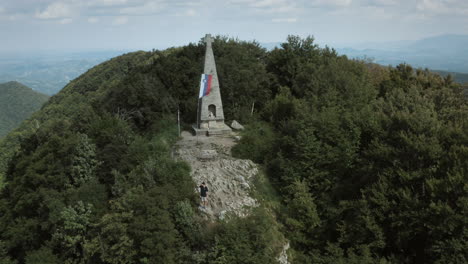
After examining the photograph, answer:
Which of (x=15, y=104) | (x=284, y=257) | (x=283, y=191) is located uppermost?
(x=283, y=191)

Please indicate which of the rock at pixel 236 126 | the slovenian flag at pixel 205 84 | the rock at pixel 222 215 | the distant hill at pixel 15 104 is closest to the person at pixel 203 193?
the rock at pixel 222 215

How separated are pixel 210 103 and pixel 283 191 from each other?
32.5 feet

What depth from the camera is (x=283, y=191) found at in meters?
21.2

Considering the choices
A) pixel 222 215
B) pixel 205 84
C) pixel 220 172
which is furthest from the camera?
pixel 205 84

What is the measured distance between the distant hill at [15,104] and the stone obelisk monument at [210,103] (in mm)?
115212

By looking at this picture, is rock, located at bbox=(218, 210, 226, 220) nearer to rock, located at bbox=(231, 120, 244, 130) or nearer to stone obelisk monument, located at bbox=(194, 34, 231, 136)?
stone obelisk monument, located at bbox=(194, 34, 231, 136)

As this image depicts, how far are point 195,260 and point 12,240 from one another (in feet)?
50.5

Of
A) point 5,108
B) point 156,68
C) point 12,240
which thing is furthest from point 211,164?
point 5,108

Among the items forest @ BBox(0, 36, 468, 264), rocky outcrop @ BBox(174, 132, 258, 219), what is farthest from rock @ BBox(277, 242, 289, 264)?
rocky outcrop @ BBox(174, 132, 258, 219)

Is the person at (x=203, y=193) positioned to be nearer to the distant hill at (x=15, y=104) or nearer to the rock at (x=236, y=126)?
the rock at (x=236, y=126)

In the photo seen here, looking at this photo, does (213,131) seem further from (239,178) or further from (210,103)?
(239,178)

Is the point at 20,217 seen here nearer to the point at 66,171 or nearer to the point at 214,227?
the point at 66,171

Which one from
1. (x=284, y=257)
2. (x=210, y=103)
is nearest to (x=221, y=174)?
(x=284, y=257)

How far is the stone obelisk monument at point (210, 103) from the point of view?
26.7 meters
